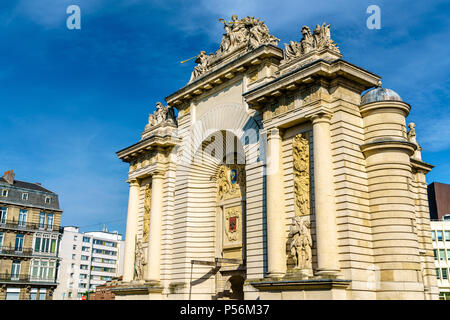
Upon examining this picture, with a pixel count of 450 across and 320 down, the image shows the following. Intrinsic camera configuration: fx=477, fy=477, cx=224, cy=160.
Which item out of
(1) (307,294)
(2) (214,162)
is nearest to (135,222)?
(2) (214,162)

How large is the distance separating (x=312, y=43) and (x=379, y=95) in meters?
4.34

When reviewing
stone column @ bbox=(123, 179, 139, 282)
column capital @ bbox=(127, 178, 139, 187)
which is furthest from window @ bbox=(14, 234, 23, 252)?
column capital @ bbox=(127, 178, 139, 187)

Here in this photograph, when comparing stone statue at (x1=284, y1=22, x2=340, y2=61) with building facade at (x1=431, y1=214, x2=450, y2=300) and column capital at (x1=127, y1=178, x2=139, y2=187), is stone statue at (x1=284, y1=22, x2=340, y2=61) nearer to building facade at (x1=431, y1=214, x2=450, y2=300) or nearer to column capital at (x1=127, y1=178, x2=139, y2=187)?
column capital at (x1=127, y1=178, x2=139, y2=187)

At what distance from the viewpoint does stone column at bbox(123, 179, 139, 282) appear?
3275 cm

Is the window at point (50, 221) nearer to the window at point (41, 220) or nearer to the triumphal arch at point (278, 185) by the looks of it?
the window at point (41, 220)

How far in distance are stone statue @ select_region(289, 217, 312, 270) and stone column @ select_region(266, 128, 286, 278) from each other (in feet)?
2.45

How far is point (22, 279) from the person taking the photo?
164ft

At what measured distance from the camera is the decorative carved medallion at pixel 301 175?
2197cm

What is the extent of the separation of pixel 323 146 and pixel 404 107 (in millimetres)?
4385

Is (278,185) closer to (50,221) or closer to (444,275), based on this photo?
(50,221)

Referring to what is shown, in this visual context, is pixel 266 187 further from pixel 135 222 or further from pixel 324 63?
pixel 135 222

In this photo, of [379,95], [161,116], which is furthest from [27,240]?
[379,95]
